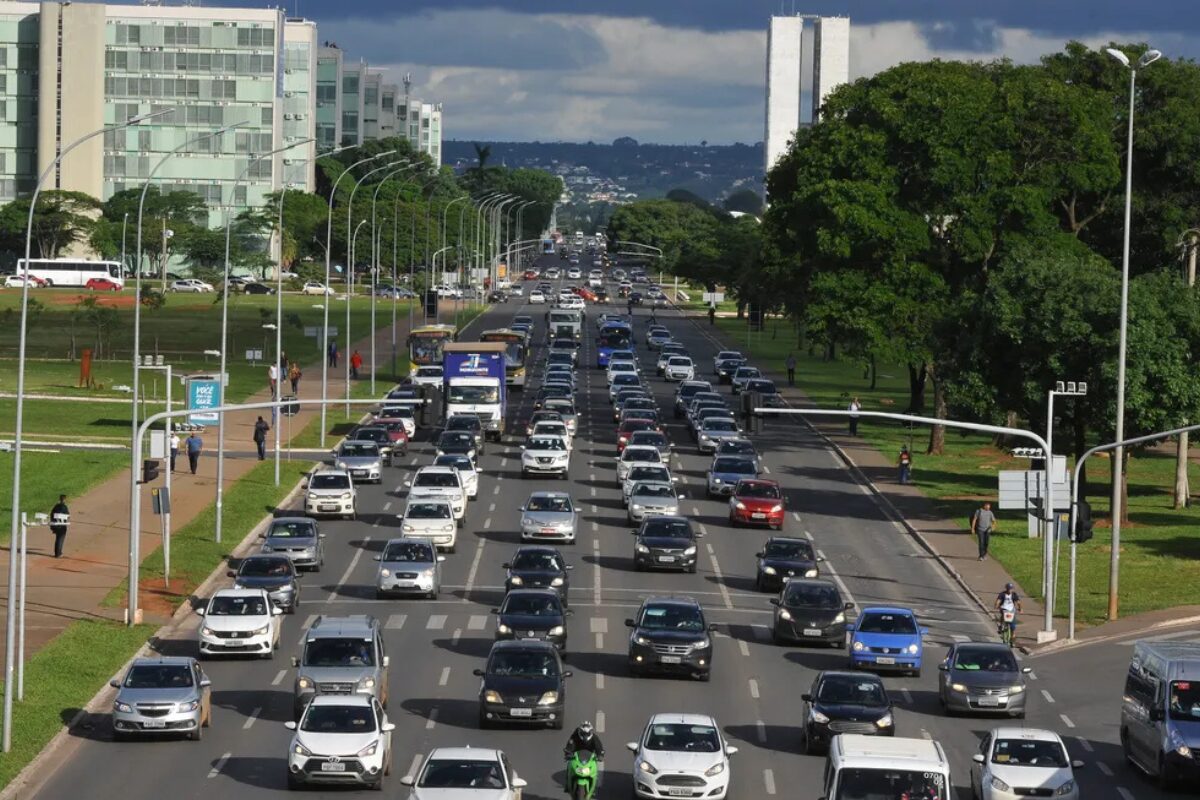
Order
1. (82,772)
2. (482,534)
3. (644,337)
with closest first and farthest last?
(82,772)
(482,534)
(644,337)

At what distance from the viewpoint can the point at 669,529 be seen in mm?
58406

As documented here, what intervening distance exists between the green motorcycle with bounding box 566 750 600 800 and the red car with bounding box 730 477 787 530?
115ft

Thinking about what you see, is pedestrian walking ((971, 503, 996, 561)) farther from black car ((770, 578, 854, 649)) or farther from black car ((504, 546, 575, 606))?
black car ((504, 546, 575, 606))

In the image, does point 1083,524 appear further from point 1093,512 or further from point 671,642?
point 1093,512

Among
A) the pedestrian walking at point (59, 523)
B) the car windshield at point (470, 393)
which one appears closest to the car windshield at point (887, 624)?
the pedestrian walking at point (59, 523)

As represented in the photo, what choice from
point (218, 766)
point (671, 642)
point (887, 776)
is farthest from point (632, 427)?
point (887, 776)

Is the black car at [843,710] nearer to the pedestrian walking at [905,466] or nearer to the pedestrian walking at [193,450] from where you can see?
the pedestrian walking at [905,466]

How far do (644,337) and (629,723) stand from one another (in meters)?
111

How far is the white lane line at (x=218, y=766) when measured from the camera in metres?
34.1

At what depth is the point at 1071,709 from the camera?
4188cm

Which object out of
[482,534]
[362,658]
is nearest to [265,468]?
[482,534]

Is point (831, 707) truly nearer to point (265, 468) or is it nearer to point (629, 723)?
point (629, 723)

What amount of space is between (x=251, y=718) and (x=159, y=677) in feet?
8.29

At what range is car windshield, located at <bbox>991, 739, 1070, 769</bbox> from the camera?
3219 cm
